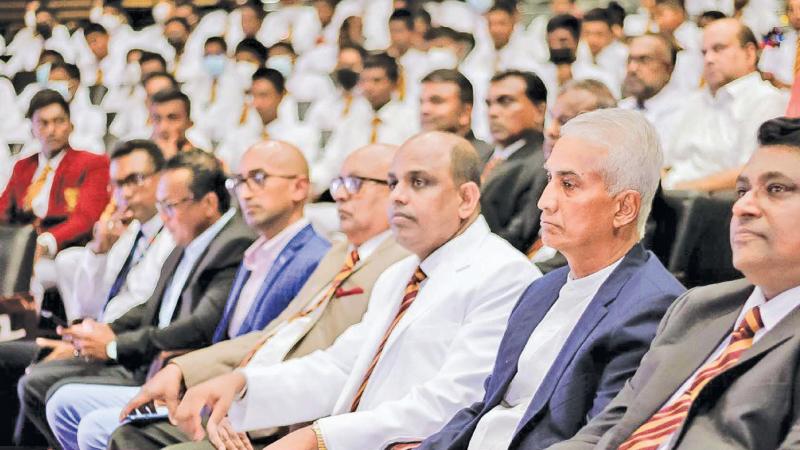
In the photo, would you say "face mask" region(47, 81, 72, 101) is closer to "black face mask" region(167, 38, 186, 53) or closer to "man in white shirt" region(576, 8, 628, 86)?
→ "black face mask" region(167, 38, 186, 53)

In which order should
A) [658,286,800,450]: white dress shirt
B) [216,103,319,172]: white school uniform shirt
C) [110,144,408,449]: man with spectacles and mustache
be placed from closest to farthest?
[658,286,800,450]: white dress shirt, [110,144,408,449]: man with spectacles and mustache, [216,103,319,172]: white school uniform shirt

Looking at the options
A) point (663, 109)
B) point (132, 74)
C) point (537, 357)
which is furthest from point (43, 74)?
point (537, 357)

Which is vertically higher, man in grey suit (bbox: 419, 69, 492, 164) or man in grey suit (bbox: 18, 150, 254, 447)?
man in grey suit (bbox: 419, 69, 492, 164)

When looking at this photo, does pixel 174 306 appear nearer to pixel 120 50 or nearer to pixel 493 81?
pixel 493 81

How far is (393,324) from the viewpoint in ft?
10.7

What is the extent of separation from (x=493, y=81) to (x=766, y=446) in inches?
120

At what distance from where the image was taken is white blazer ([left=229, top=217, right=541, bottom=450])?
2969 mm

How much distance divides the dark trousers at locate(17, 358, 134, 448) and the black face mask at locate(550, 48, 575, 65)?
3286 mm

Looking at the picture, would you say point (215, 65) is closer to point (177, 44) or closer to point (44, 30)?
point (177, 44)

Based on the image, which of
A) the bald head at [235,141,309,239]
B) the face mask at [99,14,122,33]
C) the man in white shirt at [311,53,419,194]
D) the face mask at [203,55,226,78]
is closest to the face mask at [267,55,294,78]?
the face mask at [203,55,226,78]

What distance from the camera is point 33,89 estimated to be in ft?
33.6

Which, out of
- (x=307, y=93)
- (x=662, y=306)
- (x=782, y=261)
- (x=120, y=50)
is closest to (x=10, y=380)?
(x=662, y=306)

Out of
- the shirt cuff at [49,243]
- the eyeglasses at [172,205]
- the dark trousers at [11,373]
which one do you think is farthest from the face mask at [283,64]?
the eyeglasses at [172,205]

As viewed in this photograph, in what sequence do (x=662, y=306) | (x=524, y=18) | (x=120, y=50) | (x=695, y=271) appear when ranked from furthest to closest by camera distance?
1. (x=120, y=50)
2. (x=524, y=18)
3. (x=695, y=271)
4. (x=662, y=306)
